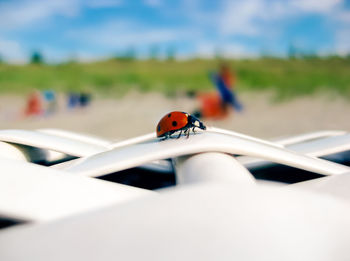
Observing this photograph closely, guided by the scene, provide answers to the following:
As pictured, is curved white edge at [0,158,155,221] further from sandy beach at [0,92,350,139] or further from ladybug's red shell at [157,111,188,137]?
sandy beach at [0,92,350,139]

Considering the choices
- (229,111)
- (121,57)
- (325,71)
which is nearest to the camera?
(229,111)

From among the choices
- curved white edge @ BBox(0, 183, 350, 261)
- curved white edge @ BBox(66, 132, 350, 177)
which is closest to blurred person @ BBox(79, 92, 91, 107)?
curved white edge @ BBox(66, 132, 350, 177)

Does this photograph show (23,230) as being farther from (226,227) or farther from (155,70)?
(155,70)

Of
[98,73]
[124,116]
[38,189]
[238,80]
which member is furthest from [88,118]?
[38,189]

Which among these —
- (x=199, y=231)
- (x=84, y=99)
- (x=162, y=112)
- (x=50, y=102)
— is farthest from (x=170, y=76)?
(x=199, y=231)

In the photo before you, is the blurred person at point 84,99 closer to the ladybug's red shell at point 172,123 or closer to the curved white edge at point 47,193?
the ladybug's red shell at point 172,123
